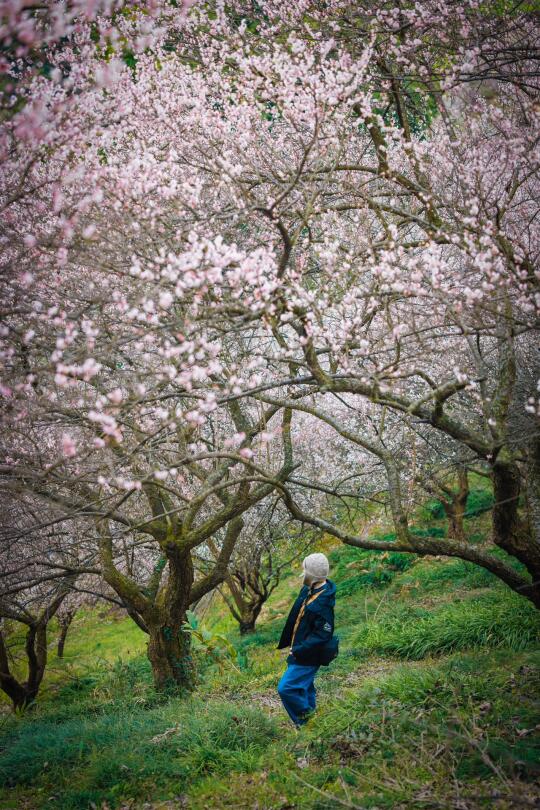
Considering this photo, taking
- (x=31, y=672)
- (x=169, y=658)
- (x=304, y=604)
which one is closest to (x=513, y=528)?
(x=304, y=604)

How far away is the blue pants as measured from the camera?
16.3 ft

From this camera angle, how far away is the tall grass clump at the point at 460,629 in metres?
6.04

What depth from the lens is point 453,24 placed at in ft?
18.2

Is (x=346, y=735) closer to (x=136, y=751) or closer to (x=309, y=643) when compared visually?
(x=309, y=643)

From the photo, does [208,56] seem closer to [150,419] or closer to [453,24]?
[453,24]

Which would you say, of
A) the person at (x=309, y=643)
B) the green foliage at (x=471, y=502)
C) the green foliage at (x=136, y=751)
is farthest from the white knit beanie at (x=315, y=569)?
the green foliage at (x=471, y=502)

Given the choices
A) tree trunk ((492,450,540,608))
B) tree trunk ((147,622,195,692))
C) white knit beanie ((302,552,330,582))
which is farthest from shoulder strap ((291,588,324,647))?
tree trunk ((147,622,195,692))

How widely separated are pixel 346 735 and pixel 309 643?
738mm

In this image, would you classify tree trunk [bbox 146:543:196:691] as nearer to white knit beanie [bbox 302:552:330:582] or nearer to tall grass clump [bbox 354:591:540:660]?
white knit beanie [bbox 302:552:330:582]

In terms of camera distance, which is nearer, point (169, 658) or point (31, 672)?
point (169, 658)

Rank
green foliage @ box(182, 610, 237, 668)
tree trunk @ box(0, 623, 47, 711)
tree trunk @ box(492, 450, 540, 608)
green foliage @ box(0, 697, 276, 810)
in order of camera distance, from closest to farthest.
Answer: green foliage @ box(0, 697, 276, 810) < tree trunk @ box(492, 450, 540, 608) < green foliage @ box(182, 610, 237, 668) < tree trunk @ box(0, 623, 47, 711)

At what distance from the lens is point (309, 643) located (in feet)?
16.2

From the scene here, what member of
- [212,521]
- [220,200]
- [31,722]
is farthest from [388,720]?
[220,200]

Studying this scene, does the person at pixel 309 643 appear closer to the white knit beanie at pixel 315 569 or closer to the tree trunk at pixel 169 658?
the white knit beanie at pixel 315 569
